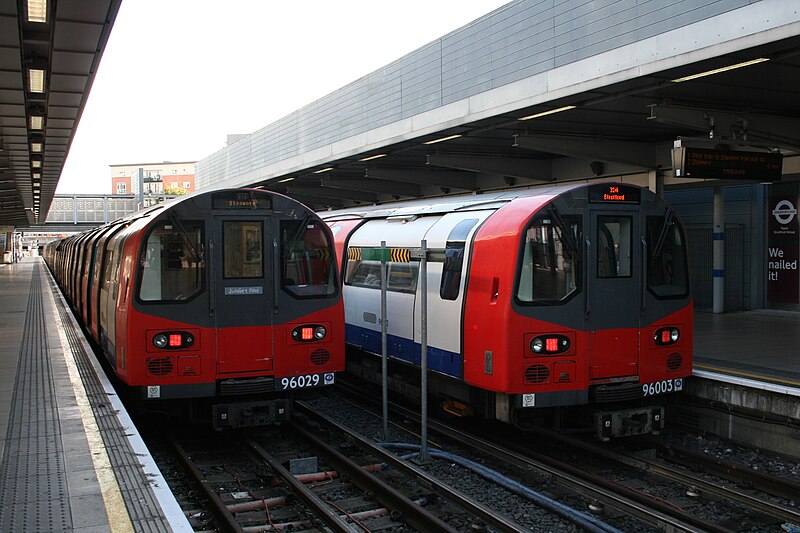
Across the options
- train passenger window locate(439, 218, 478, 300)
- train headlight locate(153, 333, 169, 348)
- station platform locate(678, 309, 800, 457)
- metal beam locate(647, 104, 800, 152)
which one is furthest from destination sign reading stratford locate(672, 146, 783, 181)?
train headlight locate(153, 333, 169, 348)

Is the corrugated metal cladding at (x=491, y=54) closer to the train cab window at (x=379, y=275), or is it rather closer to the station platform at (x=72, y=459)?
the train cab window at (x=379, y=275)

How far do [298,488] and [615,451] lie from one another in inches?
144

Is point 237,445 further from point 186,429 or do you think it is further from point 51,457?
point 51,457

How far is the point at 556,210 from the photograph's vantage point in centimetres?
829

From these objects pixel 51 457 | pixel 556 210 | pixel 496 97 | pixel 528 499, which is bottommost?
pixel 528 499

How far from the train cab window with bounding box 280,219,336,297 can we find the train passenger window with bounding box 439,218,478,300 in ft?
4.47

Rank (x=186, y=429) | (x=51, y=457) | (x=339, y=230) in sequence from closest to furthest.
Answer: (x=51, y=457) < (x=186, y=429) < (x=339, y=230)

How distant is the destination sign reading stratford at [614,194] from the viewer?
27.9ft

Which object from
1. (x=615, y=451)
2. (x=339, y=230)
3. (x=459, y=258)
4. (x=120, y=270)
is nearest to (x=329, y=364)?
(x=459, y=258)

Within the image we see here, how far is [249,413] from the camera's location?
870 cm

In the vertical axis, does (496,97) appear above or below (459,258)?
above

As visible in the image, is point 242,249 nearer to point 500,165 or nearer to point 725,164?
point 725,164

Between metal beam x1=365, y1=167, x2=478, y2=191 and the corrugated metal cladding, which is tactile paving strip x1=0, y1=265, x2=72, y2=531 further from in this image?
metal beam x1=365, y1=167, x2=478, y2=191

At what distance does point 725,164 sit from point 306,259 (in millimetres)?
6478
